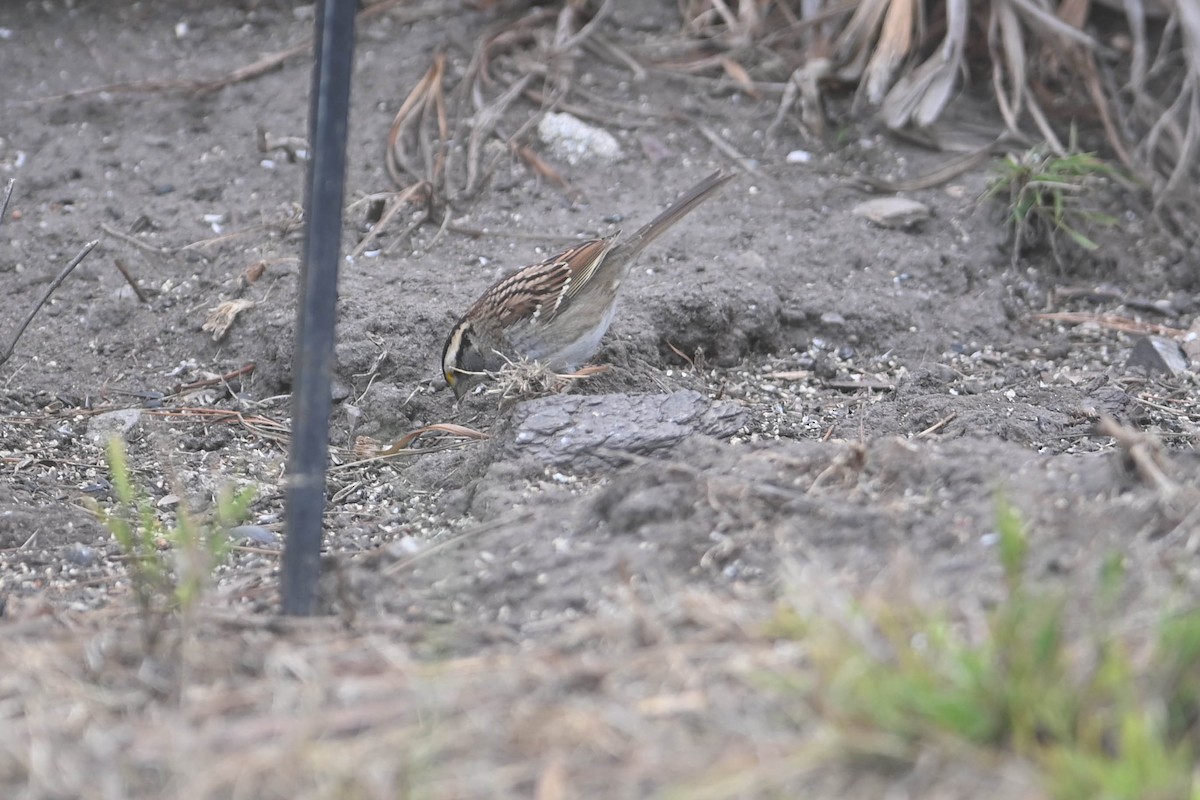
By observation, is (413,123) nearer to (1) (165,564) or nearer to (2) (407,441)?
(2) (407,441)

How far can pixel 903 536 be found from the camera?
8.94 feet

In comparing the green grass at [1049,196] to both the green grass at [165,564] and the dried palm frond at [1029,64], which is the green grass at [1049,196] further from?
the green grass at [165,564]

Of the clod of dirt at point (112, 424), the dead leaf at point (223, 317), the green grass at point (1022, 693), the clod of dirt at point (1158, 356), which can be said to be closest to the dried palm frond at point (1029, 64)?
the clod of dirt at point (1158, 356)

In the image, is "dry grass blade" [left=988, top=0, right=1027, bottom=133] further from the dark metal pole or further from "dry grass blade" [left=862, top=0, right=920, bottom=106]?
the dark metal pole

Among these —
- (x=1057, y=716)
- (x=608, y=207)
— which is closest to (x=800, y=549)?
(x=1057, y=716)

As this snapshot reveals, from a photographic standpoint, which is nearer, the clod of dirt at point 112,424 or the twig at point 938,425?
the twig at point 938,425

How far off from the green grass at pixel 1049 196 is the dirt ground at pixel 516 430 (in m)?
0.11

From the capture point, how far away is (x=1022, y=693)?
6.15ft

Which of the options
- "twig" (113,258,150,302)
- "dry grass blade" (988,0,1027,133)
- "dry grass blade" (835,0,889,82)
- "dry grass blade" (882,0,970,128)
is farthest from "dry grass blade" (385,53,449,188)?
"dry grass blade" (988,0,1027,133)

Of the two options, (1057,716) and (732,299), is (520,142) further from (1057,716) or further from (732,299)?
(1057,716)

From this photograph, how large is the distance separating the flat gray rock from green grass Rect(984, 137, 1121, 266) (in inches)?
89.8

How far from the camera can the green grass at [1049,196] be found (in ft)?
18.5

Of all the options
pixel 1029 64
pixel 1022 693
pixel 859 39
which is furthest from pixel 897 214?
pixel 1022 693

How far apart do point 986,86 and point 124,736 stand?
5728 mm
